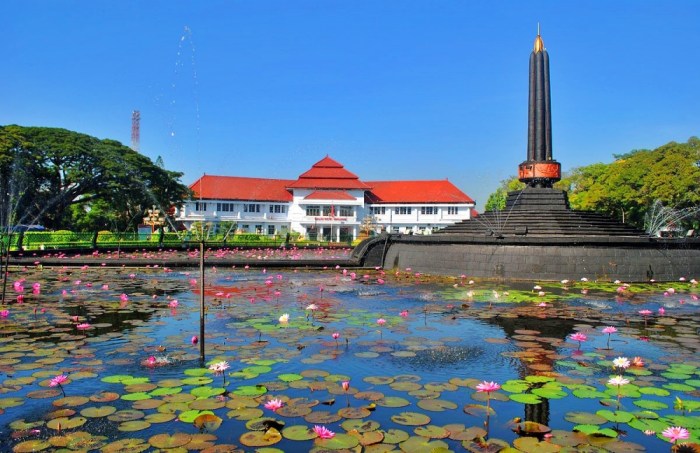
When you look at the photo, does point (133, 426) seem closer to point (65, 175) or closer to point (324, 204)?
point (65, 175)

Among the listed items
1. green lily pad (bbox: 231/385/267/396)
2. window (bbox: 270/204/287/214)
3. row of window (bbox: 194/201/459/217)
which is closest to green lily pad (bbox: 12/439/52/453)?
green lily pad (bbox: 231/385/267/396)

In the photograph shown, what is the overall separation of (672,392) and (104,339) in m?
5.67

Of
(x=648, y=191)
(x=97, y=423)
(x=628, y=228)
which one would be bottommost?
(x=97, y=423)

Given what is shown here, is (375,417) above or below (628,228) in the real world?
below

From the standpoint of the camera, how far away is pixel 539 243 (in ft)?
45.0

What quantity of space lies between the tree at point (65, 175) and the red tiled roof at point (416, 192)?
2839 cm

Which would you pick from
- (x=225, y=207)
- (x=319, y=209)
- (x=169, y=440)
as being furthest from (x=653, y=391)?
(x=225, y=207)

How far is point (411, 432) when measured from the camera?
345 centimetres

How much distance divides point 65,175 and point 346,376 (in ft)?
114

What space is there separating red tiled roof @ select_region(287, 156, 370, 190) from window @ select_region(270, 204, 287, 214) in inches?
92.8

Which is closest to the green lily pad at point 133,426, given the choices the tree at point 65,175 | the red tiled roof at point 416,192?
the tree at point 65,175

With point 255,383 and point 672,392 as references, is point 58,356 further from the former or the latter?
point 672,392

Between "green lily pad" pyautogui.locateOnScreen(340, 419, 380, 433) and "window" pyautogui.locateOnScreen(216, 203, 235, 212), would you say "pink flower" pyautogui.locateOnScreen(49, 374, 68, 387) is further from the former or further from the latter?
"window" pyautogui.locateOnScreen(216, 203, 235, 212)

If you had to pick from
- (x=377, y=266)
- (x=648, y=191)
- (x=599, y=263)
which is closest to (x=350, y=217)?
(x=648, y=191)
